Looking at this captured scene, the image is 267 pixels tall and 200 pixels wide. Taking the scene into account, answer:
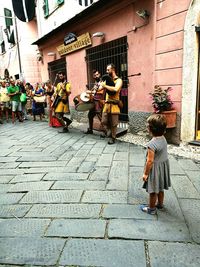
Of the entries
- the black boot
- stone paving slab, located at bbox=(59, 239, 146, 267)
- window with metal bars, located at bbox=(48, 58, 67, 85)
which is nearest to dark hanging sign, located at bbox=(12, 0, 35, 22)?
window with metal bars, located at bbox=(48, 58, 67, 85)

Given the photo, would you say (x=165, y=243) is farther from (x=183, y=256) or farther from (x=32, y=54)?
(x=32, y=54)

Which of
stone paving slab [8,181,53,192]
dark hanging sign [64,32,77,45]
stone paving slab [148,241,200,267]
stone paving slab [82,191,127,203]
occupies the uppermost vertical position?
dark hanging sign [64,32,77,45]

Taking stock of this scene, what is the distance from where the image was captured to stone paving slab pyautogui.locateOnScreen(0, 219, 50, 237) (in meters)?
2.43

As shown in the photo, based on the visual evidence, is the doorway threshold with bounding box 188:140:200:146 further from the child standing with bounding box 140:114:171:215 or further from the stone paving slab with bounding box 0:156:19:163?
the stone paving slab with bounding box 0:156:19:163

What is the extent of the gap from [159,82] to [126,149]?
5.75 ft

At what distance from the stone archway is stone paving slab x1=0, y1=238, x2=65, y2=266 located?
3857 mm

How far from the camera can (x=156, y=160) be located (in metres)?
2.58

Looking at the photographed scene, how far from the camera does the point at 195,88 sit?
16.7ft

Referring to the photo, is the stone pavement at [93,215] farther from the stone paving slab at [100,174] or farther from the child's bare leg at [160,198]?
the child's bare leg at [160,198]

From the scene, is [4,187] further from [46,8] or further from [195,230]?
[46,8]

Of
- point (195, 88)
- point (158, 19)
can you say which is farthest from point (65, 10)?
point (195, 88)

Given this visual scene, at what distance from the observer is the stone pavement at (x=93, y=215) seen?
82.4 inches

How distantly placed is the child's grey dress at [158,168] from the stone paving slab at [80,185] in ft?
3.26

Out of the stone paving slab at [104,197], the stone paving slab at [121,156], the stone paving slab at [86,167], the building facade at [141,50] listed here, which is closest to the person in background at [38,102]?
the building facade at [141,50]
